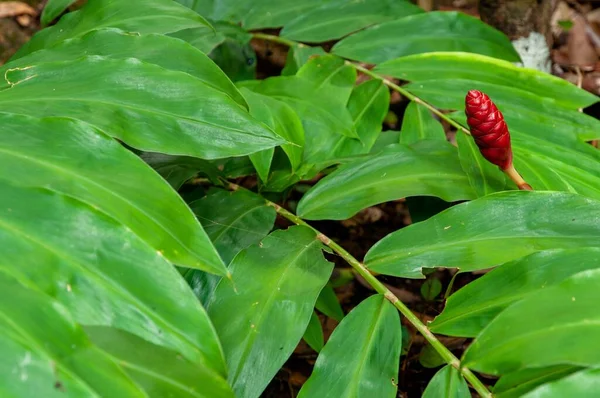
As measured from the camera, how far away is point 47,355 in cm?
57

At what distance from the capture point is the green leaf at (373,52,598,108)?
4.50 ft

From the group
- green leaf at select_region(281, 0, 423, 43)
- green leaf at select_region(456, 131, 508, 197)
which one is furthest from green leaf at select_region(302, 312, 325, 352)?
green leaf at select_region(281, 0, 423, 43)

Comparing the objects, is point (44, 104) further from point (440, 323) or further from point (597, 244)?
point (597, 244)

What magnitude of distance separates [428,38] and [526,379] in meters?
1.05

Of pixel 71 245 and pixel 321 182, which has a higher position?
pixel 71 245

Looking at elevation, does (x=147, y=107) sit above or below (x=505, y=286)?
above

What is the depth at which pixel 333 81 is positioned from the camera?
1.43 meters

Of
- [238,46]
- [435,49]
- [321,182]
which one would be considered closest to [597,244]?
[321,182]

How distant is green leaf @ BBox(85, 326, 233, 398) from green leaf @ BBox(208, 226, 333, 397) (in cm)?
15

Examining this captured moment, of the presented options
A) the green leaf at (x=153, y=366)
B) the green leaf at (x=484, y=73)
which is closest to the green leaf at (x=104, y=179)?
the green leaf at (x=153, y=366)

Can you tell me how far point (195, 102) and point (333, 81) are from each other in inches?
22.7

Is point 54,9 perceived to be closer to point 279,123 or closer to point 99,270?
point 279,123

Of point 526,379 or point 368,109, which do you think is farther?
point 368,109

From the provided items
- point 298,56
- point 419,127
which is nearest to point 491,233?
point 419,127
